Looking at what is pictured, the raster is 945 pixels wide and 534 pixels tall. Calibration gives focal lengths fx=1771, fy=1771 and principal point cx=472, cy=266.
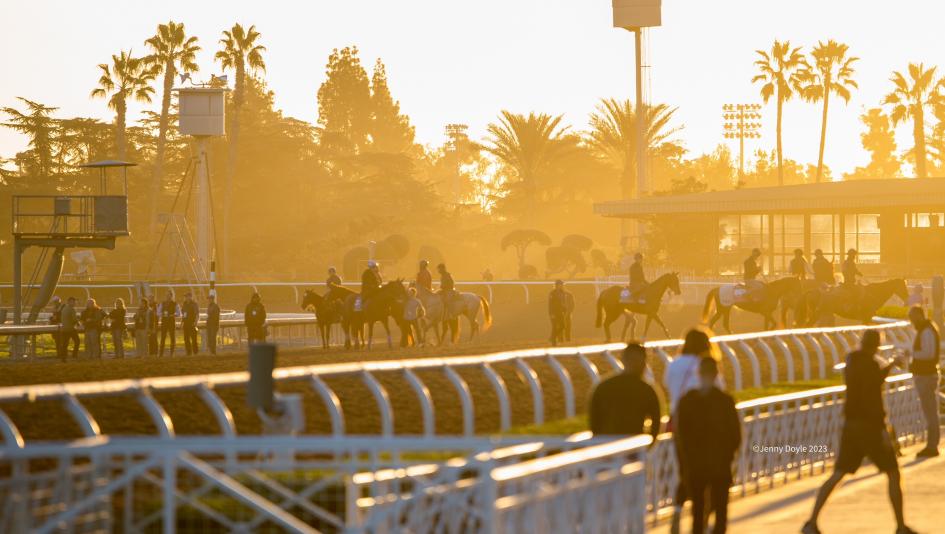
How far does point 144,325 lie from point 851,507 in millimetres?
22553

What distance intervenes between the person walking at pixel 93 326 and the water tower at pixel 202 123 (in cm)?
2058

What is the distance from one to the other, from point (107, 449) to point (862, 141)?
505 ft

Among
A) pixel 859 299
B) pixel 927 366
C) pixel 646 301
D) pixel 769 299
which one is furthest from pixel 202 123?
pixel 927 366

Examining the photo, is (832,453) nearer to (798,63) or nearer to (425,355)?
(425,355)

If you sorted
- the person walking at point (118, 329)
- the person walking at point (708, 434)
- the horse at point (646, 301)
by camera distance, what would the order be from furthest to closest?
the person walking at point (118, 329)
the horse at point (646, 301)
the person walking at point (708, 434)

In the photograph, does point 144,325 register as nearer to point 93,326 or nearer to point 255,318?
point 93,326

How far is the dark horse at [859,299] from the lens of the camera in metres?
32.2

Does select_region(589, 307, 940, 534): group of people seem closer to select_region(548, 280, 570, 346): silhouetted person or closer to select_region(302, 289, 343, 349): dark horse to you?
select_region(548, 280, 570, 346): silhouetted person

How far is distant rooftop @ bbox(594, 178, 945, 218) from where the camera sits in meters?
55.0

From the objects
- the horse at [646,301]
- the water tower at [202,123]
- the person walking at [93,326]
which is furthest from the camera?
the water tower at [202,123]

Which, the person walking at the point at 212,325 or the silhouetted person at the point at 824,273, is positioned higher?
the silhouetted person at the point at 824,273

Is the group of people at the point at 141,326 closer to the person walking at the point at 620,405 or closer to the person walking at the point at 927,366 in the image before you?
the person walking at the point at 927,366

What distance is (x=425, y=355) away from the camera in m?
27.3

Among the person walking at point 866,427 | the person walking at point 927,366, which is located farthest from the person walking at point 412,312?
the person walking at point 866,427
